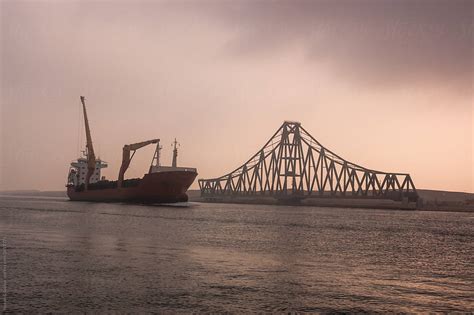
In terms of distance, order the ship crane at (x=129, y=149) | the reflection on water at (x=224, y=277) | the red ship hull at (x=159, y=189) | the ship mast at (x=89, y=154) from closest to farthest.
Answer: the reflection on water at (x=224, y=277)
the red ship hull at (x=159, y=189)
the ship crane at (x=129, y=149)
the ship mast at (x=89, y=154)

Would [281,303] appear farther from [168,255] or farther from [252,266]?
[168,255]

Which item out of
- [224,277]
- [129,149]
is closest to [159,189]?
[129,149]

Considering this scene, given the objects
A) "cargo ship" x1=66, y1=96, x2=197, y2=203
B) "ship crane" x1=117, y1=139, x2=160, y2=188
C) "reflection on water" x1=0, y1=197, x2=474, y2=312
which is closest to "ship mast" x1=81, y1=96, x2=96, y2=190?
"cargo ship" x1=66, y1=96, x2=197, y2=203

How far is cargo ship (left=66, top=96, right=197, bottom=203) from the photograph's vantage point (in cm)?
9186

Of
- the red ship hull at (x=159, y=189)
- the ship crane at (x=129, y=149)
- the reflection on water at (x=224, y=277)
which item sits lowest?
the reflection on water at (x=224, y=277)

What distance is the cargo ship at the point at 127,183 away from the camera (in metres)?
91.9

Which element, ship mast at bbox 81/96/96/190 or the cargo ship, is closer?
the cargo ship

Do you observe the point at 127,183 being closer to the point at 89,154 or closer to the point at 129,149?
the point at 129,149

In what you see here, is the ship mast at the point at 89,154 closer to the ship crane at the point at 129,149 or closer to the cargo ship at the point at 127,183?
the cargo ship at the point at 127,183

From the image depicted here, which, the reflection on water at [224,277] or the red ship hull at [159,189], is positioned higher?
Answer: the red ship hull at [159,189]

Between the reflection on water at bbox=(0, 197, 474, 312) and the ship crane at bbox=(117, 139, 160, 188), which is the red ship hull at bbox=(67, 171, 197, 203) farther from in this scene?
the reflection on water at bbox=(0, 197, 474, 312)

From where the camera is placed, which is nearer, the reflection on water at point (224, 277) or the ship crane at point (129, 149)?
the reflection on water at point (224, 277)

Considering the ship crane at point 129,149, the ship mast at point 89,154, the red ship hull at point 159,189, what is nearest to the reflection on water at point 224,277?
the red ship hull at point 159,189

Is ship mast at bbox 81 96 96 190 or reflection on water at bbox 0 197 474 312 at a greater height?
ship mast at bbox 81 96 96 190
